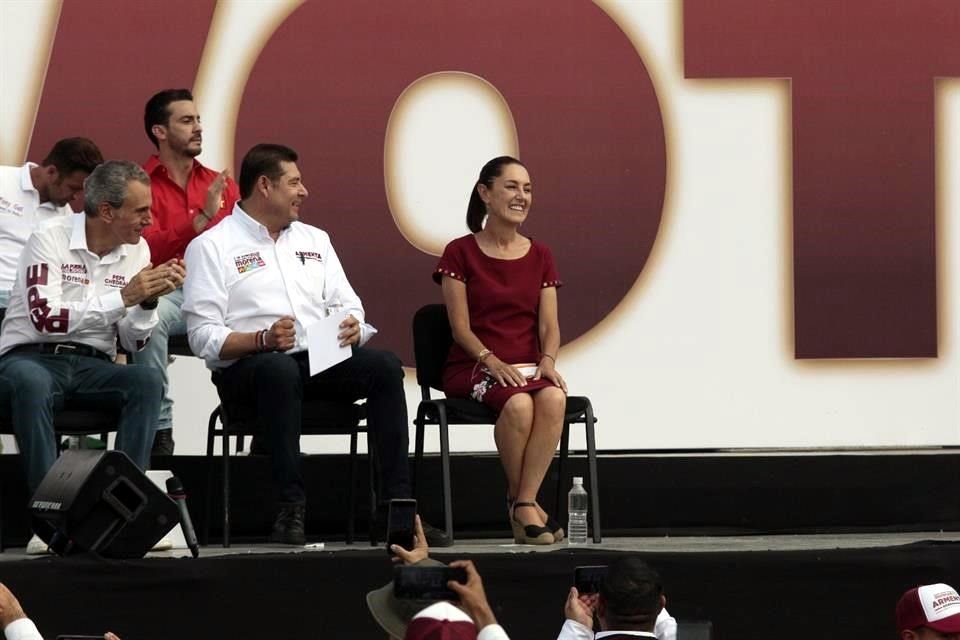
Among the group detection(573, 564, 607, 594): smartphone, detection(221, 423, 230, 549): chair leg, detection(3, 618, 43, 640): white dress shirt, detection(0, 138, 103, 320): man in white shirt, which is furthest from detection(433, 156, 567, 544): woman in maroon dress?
detection(3, 618, 43, 640): white dress shirt

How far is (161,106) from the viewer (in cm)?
568

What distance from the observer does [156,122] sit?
5703 mm

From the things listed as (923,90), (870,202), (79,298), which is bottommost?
(79,298)

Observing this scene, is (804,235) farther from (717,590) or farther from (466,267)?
(717,590)

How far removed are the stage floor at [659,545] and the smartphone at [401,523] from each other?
700 mm

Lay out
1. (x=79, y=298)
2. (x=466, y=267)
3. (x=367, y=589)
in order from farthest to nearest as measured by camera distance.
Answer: (x=466, y=267) → (x=79, y=298) → (x=367, y=589)

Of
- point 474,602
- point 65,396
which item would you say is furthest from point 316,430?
point 474,602

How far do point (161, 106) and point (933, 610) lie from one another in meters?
3.15

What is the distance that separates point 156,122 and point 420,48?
962mm

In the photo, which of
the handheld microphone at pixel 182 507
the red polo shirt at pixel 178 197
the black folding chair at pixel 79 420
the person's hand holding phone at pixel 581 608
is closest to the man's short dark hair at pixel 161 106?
the red polo shirt at pixel 178 197

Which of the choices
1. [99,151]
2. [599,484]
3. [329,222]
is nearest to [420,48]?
[329,222]

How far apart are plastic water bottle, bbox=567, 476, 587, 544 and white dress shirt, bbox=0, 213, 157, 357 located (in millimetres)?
1350

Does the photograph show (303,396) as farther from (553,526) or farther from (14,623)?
(14,623)

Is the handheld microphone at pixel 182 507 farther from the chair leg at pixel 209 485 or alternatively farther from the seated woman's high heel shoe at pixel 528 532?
the seated woman's high heel shoe at pixel 528 532
